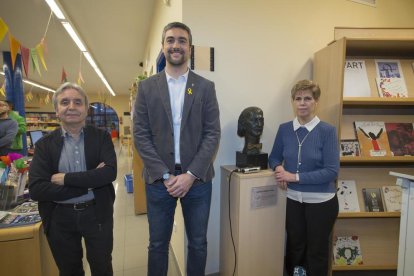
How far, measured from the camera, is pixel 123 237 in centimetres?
267

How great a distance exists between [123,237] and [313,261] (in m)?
2.03

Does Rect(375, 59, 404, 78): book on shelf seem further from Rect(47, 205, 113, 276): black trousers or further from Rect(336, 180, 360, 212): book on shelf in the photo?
Rect(47, 205, 113, 276): black trousers

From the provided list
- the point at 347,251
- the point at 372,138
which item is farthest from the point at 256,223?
the point at 372,138

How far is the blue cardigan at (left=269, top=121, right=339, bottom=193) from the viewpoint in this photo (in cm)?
153

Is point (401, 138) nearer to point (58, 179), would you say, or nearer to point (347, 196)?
point (347, 196)

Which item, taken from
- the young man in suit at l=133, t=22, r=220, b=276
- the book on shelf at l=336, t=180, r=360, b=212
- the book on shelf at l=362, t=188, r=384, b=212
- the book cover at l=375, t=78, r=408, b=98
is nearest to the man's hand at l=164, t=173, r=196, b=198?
the young man in suit at l=133, t=22, r=220, b=276

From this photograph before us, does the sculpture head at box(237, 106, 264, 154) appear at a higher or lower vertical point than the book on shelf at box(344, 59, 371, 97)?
lower

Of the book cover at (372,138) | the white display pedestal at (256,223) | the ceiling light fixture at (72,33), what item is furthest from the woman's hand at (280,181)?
the ceiling light fixture at (72,33)

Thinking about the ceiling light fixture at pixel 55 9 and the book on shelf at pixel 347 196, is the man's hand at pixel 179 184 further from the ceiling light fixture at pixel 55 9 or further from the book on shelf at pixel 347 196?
the ceiling light fixture at pixel 55 9

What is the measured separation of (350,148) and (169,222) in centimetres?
158

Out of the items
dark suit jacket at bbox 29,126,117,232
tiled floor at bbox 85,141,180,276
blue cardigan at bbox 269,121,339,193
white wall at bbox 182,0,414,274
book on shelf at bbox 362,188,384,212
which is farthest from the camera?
tiled floor at bbox 85,141,180,276

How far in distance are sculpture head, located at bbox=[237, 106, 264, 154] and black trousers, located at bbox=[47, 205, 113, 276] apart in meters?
1.07

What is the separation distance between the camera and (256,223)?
1.66m

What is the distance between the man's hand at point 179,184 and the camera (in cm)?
128
